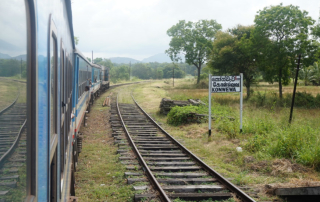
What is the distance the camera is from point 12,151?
47.6 inches

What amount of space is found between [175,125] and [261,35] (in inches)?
549

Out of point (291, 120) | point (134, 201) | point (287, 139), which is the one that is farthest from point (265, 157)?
point (291, 120)

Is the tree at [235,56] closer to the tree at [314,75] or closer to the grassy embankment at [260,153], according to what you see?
the grassy embankment at [260,153]

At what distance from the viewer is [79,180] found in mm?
6852

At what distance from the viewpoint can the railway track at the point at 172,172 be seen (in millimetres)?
5805

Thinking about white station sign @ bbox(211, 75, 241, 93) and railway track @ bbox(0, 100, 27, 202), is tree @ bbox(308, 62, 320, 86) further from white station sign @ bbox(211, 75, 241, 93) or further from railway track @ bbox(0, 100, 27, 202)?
railway track @ bbox(0, 100, 27, 202)

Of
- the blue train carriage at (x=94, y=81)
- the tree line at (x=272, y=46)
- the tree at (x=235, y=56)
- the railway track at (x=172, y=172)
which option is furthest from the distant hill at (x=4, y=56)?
the tree at (x=235, y=56)

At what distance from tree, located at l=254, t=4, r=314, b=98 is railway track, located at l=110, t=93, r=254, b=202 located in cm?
1485

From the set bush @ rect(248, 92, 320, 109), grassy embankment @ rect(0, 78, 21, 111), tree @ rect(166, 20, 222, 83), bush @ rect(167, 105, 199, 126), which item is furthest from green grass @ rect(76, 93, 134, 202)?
tree @ rect(166, 20, 222, 83)

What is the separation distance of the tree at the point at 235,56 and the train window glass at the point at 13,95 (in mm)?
25834

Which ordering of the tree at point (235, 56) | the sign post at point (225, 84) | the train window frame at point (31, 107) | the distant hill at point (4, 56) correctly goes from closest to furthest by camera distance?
the distant hill at point (4, 56) < the train window frame at point (31, 107) < the sign post at point (225, 84) < the tree at point (235, 56)

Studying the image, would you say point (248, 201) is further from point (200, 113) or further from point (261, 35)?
point (261, 35)

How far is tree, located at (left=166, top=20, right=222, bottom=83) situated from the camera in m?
49.9

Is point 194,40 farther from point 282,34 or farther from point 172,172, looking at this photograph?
point 172,172
